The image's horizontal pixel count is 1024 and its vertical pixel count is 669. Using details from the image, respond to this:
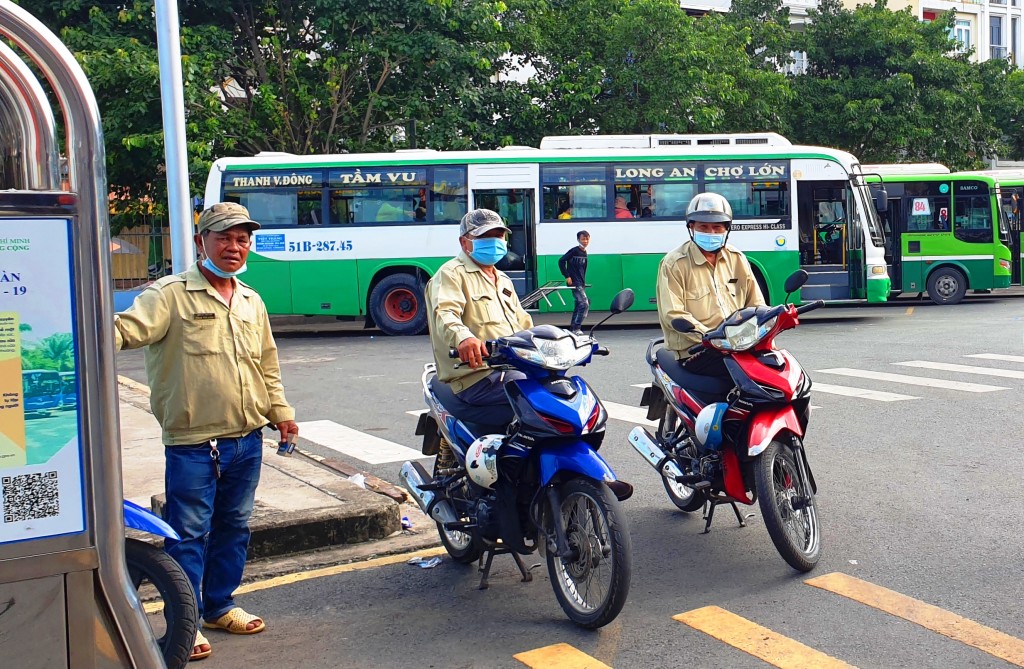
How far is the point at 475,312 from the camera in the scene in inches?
203

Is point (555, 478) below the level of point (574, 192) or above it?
below

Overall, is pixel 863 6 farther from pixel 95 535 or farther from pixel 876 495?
pixel 95 535

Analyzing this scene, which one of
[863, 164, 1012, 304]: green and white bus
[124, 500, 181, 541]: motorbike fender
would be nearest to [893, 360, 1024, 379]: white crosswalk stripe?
[124, 500, 181, 541]: motorbike fender

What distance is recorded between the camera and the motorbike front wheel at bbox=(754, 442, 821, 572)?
4969 mm

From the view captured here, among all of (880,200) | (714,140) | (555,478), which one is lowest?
(555,478)

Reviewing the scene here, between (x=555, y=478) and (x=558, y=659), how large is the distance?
72 cm

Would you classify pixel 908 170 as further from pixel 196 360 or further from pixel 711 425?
pixel 196 360

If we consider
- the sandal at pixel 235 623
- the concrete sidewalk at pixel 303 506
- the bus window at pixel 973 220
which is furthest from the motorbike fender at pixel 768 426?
the bus window at pixel 973 220

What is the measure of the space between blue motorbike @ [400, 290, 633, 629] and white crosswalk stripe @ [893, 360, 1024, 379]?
8.12 meters

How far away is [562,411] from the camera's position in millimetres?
4453

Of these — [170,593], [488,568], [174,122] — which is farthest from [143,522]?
[174,122]

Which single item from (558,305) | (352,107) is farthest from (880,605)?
(352,107)

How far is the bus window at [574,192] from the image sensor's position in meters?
18.7

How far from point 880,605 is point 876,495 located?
6.58ft
